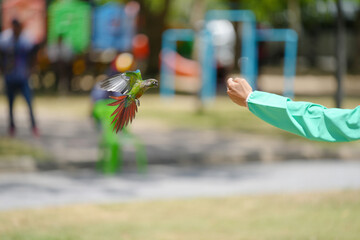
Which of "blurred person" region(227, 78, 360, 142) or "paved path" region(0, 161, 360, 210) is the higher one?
"blurred person" region(227, 78, 360, 142)

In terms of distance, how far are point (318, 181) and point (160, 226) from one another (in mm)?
3760

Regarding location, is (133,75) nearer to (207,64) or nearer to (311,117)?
(311,117)

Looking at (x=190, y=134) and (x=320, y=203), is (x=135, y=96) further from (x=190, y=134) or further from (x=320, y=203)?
(x=190, y=134)

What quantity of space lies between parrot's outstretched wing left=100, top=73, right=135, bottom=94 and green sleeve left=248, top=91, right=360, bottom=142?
2.13ft

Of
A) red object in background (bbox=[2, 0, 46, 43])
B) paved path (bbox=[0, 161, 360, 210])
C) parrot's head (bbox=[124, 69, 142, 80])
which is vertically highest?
red object in background (bbox=[2, 0, 46, 43])

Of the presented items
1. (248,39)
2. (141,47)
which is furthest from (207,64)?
(141,47)

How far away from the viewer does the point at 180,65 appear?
92.3 feet

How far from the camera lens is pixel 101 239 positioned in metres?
5.95

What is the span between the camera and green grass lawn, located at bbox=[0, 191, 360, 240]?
20.2 ft

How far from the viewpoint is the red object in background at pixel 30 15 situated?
20.5m

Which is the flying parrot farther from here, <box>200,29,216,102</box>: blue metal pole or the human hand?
<box>200,29,216,102</box>: blue metal pole

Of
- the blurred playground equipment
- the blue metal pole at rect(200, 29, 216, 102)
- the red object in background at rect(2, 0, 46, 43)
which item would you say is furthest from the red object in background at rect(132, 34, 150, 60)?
the red object in background at rect(2, 0, 46, 43)

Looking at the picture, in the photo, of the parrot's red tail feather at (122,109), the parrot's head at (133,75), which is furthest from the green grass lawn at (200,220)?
the parrot's head at (133,75)

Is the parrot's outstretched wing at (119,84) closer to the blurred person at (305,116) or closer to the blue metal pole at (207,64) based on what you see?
the blurred person at (305,116)
